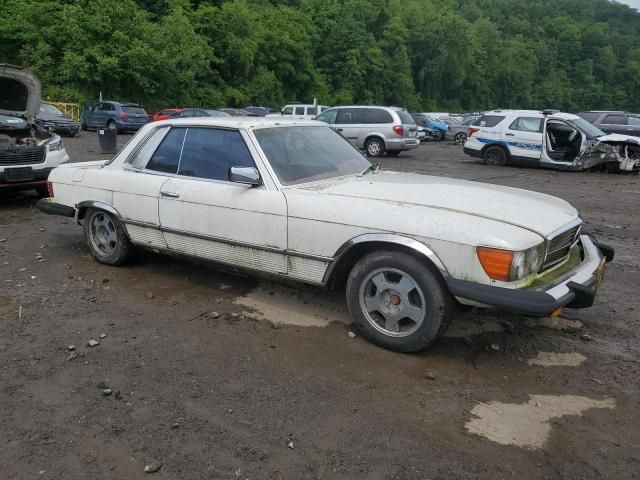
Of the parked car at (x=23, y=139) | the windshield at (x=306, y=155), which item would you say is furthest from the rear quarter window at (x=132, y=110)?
the windshield at (x=306, y=155)

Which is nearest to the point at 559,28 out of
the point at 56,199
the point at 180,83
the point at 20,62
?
the point at 180,83

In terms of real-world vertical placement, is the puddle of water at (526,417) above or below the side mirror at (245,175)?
below

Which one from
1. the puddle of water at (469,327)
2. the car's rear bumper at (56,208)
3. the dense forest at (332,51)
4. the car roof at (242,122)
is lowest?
the puddle of water at (469,327)

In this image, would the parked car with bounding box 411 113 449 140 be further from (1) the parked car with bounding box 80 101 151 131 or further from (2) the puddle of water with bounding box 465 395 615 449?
(2) the puddle of water with bounding box 465 395 615 449

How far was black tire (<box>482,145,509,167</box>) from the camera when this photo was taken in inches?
636

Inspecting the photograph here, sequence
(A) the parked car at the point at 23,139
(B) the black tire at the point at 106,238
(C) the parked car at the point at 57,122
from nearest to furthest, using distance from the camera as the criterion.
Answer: (B) the black tire at the point at 106,238, (A) the parked car at the point at 23,139, (C) the parked car at the point at 57,122

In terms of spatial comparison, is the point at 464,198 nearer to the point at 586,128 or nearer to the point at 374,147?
the point at 586,128

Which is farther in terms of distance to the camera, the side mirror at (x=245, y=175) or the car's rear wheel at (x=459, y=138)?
the car's rear wheel at (x=459, y=138)

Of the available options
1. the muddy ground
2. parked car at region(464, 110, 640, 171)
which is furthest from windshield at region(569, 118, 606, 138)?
the muddy ground

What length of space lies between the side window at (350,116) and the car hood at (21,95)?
10.8 m

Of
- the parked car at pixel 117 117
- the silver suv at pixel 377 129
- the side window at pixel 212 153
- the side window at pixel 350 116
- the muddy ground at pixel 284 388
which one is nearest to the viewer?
the muddy ground at pixel 284 388

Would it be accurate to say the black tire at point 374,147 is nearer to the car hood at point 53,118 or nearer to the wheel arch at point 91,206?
the car hood at point 53,118

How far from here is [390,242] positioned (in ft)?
11.9

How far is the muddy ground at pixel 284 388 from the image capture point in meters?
2.69
